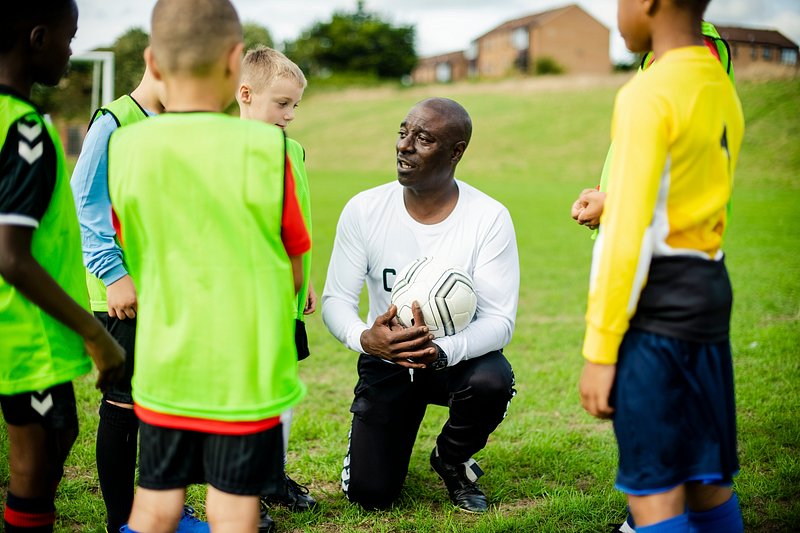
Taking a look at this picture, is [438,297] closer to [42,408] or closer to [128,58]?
[42,408]

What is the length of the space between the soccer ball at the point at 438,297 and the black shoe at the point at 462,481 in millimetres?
738

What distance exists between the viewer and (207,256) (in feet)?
7.39

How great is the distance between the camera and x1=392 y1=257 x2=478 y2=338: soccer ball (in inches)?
145

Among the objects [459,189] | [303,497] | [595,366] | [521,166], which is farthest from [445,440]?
[521,166]

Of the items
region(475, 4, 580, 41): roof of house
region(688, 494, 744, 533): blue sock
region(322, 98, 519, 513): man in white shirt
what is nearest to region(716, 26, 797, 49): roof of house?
region(475, 4, 580, 41): roof of house

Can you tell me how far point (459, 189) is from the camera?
421 centimetres

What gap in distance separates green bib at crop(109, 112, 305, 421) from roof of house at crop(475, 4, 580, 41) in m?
73.2

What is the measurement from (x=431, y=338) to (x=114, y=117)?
5.79 ft

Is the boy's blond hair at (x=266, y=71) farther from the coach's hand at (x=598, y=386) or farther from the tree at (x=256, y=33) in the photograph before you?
the tree at (x=256, y=33)

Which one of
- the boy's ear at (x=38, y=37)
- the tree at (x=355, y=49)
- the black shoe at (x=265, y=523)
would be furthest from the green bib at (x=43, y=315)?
the tree at (x=355, y=49)

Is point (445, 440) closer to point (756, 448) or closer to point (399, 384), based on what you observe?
point (399, 384)

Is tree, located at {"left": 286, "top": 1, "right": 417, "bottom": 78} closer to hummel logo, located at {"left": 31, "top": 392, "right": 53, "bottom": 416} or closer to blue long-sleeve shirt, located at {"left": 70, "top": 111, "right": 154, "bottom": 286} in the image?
blue long-sleeve shirt, located at {"left": 70, "top": 111, "right": 154, "bottom": 286}

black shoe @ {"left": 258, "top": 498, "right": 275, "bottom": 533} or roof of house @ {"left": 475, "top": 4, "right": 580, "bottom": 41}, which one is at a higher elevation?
roof of house @ {"left": 475, "top": 4, "right": 580, "bottom": 41}

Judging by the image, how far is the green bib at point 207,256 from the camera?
87.4 inches
